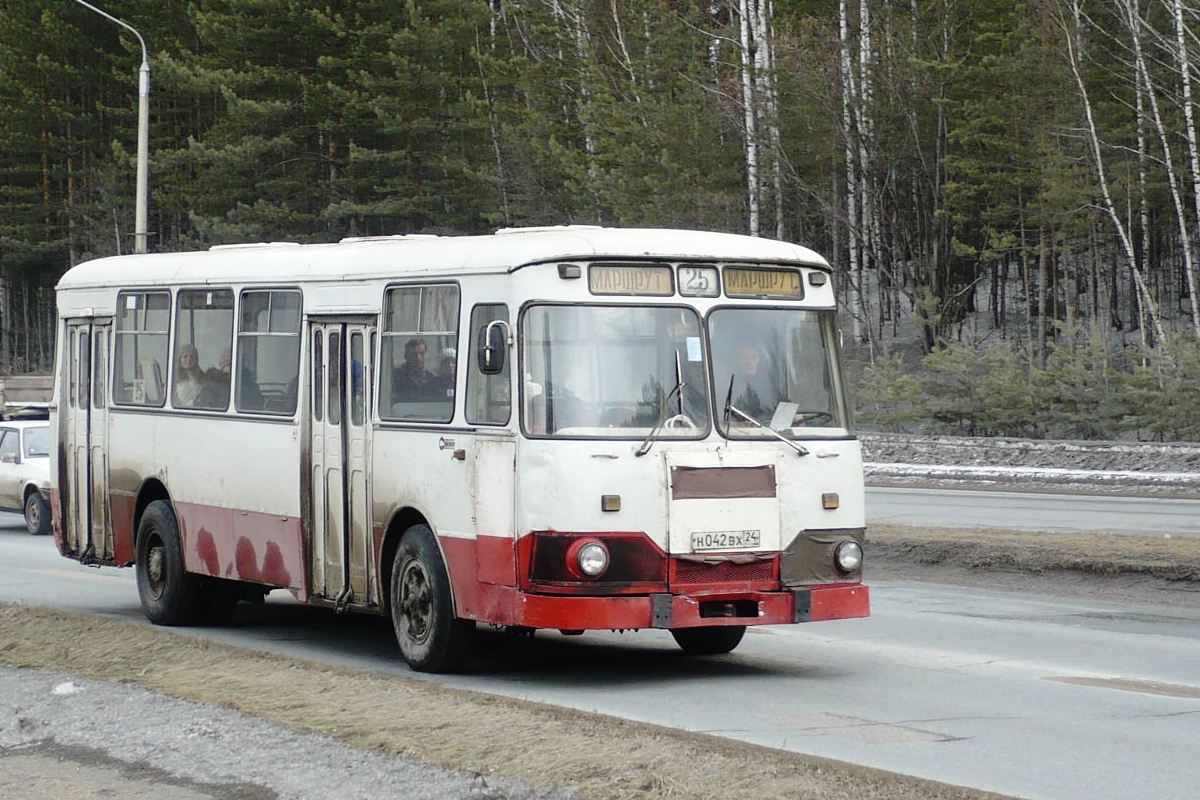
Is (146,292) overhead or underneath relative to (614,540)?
overhead

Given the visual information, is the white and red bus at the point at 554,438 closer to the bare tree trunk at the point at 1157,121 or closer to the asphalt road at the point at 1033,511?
the asphalt road at the point at 1033,511

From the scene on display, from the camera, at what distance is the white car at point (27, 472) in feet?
84.4

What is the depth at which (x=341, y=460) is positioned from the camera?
12508mm

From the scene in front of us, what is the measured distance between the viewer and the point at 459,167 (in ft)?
182

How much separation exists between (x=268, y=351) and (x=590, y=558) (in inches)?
154

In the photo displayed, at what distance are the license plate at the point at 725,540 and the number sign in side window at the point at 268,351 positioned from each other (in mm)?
3668

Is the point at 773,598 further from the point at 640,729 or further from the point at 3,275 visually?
the point at 3,275

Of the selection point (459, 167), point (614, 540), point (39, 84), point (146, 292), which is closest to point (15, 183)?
point (39, 84)

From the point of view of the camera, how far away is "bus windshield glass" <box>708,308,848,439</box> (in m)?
11.2

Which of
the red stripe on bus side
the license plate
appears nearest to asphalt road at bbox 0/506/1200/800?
the red stripe on bus side

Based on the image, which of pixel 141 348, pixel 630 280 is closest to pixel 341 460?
pixel 630 280

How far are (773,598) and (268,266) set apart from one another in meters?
4.79

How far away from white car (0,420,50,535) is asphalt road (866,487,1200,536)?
11391mm

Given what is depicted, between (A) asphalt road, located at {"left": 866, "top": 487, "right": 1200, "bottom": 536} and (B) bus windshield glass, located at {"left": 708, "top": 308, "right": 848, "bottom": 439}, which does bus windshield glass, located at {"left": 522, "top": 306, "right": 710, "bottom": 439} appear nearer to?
(B) bus windshield glass, located at {"left": 708, "top": 308, "right": 848, "bottom": 439}
